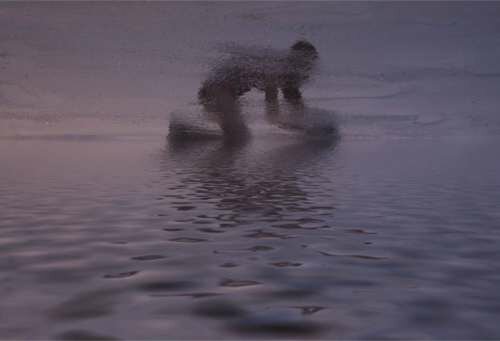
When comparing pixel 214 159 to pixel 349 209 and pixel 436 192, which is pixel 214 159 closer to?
pixel 436 192

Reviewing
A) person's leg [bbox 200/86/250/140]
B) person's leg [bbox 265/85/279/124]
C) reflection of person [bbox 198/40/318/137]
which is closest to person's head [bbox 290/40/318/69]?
reflection of person [bbox 198/40/318/137]

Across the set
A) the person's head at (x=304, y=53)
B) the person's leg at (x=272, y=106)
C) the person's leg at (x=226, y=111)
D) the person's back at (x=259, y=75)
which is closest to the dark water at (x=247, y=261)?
the person's leg at (x=226, y=111)

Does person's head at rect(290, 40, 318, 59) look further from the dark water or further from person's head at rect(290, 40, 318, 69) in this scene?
the dark water

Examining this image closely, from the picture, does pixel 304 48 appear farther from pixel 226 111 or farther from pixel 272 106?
pixel 226 111

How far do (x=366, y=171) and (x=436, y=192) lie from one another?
4.18 metres

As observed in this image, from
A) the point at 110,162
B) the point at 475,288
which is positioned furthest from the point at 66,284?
the point at 110,162

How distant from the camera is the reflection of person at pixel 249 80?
31453 mm

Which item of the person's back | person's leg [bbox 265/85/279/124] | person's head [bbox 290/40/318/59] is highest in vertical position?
person's head [bbox 290/40/318/59]

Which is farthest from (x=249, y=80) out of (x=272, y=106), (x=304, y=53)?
(x=304, y=53)

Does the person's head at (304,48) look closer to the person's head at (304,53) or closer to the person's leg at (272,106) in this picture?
the person's head at (304,53)

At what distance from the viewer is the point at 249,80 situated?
3278 cm

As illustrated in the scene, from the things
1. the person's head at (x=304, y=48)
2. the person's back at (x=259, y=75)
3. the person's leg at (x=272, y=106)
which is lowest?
the person's leg at (x=272, y=106)

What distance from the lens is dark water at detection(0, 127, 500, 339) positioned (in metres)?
3.55

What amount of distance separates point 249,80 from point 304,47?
3.61 m
